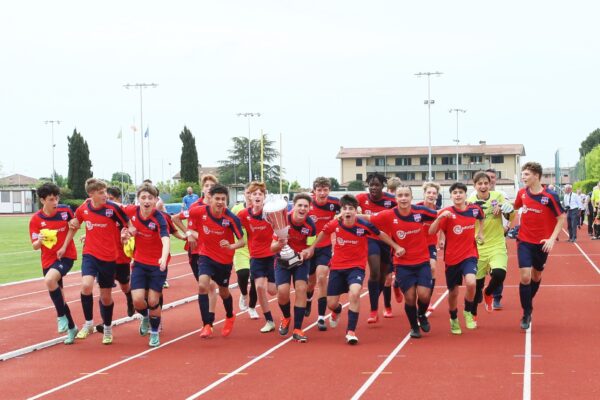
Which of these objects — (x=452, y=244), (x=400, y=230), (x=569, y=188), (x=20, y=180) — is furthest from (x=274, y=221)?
(x=20, y=180)

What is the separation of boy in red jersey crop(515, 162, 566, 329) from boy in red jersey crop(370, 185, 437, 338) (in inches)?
47.8

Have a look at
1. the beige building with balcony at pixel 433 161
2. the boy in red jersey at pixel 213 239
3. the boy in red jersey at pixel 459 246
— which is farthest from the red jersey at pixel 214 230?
the beige building with balcony at pixel 433 161

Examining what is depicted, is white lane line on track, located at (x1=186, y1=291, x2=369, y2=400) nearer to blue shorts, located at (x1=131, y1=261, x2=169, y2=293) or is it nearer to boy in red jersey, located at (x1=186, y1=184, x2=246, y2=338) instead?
boy in red jersey, located at (x1=186, y1=184, x2=246, y2=338)

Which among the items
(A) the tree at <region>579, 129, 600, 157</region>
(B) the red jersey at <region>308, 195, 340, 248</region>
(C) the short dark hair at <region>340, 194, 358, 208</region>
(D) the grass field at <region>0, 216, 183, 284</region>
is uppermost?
(A) the tree at <region>579, 129, 600, 157</region>

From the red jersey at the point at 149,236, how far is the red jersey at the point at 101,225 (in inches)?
9.4

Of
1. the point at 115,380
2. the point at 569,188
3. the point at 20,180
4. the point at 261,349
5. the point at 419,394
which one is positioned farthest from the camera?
the point at 20,180

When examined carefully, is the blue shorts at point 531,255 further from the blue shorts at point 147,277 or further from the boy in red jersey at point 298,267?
the blue shorts at point 147,277

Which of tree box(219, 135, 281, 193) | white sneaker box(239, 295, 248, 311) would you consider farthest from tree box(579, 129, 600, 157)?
white sneaker box(239, 295, 248, 311)

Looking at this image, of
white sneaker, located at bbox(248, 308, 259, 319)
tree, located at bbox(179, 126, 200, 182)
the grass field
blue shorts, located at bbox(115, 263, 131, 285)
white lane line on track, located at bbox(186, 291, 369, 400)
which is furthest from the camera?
tree, located at bbox(179, 126, 200, 182)

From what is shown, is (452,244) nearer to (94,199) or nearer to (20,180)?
(94,199)

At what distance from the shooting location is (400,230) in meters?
10.0

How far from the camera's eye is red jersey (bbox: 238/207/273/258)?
10.7 m

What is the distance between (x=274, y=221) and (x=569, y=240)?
68.4 feet

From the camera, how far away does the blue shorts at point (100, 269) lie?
33.8 feet
